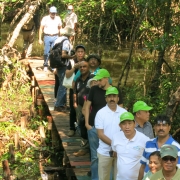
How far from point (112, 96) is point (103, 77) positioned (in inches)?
16.6

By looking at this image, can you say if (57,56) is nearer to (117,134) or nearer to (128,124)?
(117,134)

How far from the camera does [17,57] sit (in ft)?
43.9

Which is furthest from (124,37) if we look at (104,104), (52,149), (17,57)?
(104,104)

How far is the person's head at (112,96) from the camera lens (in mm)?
5812

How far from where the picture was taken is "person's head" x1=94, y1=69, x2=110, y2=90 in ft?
20.3

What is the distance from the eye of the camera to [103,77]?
6211mm

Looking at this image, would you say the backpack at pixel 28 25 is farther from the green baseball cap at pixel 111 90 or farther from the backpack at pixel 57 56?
the green baseball cap at pixel 111 90

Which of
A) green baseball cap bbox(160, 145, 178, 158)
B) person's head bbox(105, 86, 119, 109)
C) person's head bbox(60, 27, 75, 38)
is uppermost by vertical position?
person's head bbox(60, 27, 75, 38)

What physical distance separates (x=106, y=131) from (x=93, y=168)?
80 centimetres

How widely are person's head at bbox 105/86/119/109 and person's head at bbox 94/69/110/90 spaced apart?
0.32m

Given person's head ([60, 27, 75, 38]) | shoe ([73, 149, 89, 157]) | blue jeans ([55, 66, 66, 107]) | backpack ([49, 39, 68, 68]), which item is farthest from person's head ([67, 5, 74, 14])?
shoe ([73, 149, 89, 157])

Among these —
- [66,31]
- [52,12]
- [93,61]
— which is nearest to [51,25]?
[52,12]

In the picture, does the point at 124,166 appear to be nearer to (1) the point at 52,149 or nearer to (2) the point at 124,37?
(1) the point at 52,149

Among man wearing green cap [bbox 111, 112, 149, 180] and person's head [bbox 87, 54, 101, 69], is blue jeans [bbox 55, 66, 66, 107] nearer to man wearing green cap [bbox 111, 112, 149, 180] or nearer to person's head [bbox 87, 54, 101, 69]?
person's head [bbox 87, 54, 101, 69]
